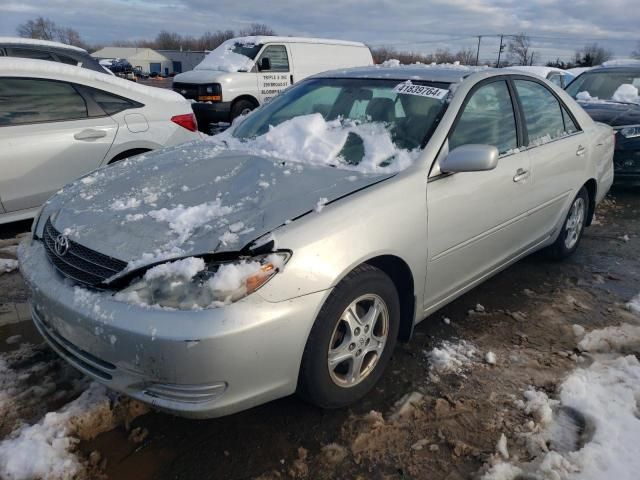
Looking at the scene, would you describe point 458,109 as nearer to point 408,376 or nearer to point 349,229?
point 349,229

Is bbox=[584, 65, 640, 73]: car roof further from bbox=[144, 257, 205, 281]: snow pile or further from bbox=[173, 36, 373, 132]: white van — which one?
bbox=[144, 257, 205, 281]: snow pile

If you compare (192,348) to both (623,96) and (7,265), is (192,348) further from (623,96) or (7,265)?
(623,96)

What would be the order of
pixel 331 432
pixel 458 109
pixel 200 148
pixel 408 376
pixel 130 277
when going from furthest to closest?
1. pixel 200 148
2. pixel 458 109
3. pixel 408 376
4. pixel 331 432
5. pixel 130 277

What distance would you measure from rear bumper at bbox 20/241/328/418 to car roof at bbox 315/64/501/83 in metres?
1.83

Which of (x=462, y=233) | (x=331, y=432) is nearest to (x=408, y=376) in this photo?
(x=331, y=432)

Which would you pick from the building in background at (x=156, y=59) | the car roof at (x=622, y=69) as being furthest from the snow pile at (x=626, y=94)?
the building in background at (x=156, y=59)

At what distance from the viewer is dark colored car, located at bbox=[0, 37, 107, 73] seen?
7.36 m

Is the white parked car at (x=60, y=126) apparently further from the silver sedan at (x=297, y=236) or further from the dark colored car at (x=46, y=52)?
the dark colored car at (x=46, y=52)

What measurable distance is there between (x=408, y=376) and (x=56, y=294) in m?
1.79

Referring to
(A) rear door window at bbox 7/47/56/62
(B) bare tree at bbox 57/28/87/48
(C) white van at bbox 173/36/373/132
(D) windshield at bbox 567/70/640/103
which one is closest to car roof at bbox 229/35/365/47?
(C) white van at bbox 173/36/373/132

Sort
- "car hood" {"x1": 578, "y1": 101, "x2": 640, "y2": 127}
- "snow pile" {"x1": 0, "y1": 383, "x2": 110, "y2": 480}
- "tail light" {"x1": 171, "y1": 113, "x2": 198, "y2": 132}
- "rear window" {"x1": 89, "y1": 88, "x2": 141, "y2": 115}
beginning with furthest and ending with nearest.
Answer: "car hood" {"x1": 578, "y1": 101, "x2": 640, "y2": 127}, "tail light" {"x1": 171, "y1": 113, "x2": 198, "y2": 132}, "rear window" {"x1": 89, "y1": 88, "x2": 141, "y2": 115}, "snow pile" {"x1": 0, "y1": 383, "x2": 110, "y2": 480}

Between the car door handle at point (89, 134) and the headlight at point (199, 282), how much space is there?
3.13 metres

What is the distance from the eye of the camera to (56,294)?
2.19 m

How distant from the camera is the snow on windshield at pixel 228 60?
1052 cm
